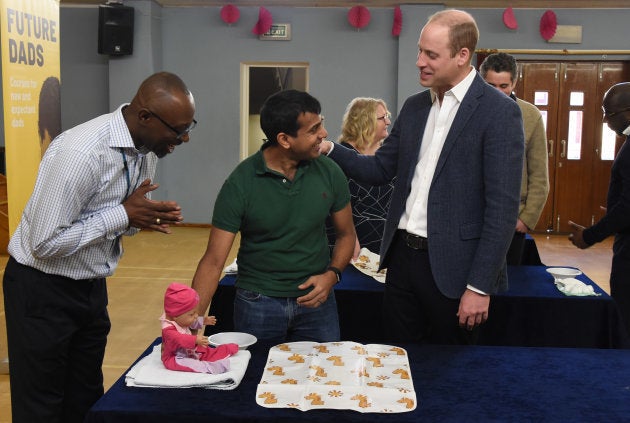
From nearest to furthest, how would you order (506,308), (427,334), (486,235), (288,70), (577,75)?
(486,235)
(427,334)
(506,308)
(577,75)
(288,70)

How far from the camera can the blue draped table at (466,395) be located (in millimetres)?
1657

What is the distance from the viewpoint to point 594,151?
917cm

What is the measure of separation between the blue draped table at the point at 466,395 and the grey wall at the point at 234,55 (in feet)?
23.7

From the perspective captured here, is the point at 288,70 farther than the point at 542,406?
Yes

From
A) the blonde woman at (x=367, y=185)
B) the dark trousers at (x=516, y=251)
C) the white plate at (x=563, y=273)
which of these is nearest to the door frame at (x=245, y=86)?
the blonde woman at (x=367, y=185)

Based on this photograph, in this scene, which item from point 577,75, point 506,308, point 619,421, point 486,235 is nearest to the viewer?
point 619,421

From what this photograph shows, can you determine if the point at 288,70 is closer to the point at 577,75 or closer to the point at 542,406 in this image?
the point at 577,75

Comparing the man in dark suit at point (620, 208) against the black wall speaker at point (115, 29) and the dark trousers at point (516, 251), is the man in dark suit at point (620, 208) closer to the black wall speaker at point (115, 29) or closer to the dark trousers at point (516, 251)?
the dark trousers at point (516, 251)

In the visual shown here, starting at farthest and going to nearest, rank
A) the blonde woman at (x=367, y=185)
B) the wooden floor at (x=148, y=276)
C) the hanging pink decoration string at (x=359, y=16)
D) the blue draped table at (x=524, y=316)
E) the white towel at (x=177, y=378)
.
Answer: the hanging pink decoration string at (x=359, y=16)
the wooden floor at (x=148, y=276)
the blonde woman at (x=367, y=185)
the blue draped table at (x=524, y=316)
the white towel at (x=177, y=378)

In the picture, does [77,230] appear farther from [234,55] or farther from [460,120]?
[234,55]

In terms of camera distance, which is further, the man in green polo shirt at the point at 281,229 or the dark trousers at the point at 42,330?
the man in green polo shirt at the point at 281,229

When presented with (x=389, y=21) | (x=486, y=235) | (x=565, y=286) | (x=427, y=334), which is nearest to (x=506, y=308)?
(x=565, y=286)

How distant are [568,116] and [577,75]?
20.6 inches

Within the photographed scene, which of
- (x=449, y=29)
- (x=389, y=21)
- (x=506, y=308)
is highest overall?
(x=389, y=21)
